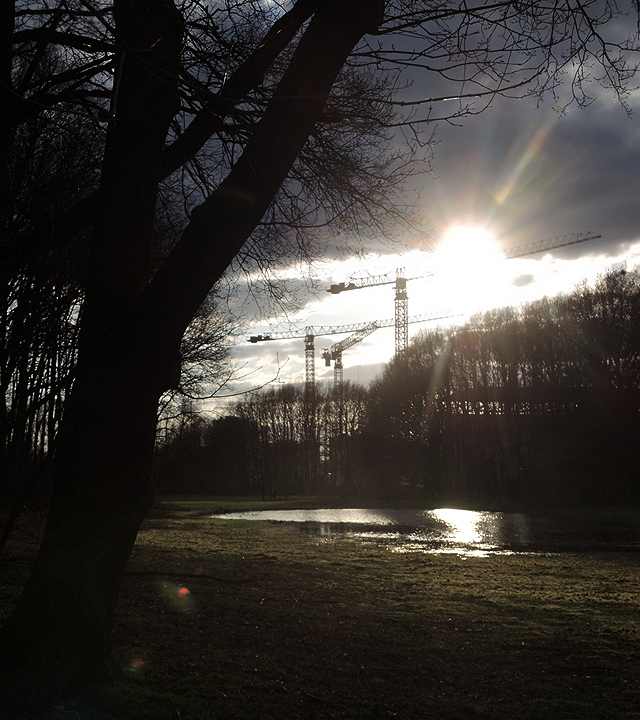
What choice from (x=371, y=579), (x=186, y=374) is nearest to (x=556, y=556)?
(x=371, y=579)

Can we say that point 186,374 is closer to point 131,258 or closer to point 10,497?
point 10,497

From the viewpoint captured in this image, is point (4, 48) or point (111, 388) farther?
point (4, 48)

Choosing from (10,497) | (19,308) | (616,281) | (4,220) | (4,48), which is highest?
(616,281)

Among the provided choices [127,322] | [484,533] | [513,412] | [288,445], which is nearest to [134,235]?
[127,322]

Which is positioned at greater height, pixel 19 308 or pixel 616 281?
pixel 616 281

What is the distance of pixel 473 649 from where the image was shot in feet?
18.7

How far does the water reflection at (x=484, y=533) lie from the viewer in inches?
661

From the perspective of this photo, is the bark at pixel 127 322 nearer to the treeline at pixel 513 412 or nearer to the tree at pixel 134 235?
the tree at pixel 134 235

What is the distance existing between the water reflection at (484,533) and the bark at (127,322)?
38.6 ft

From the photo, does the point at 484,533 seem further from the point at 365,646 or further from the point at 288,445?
the point at 288,445

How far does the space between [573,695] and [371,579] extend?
5.21 meters

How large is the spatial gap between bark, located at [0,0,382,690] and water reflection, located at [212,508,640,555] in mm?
11761

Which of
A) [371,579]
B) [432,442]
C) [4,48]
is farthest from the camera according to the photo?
[432,442]

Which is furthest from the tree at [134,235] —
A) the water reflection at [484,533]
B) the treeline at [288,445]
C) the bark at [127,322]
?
the treeline at [288,445]
